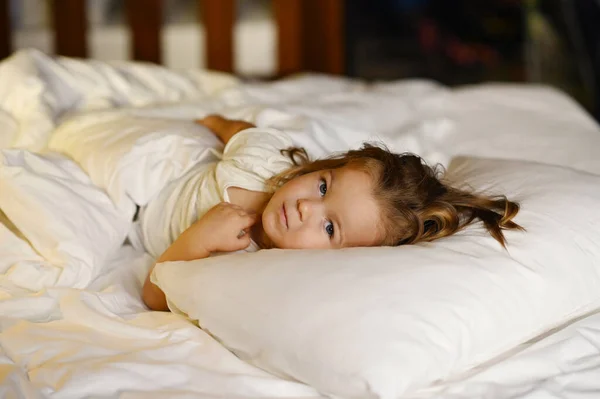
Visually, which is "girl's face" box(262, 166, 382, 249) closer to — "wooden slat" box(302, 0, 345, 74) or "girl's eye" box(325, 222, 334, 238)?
"girl's eye" box(325, 222, 334, 238)

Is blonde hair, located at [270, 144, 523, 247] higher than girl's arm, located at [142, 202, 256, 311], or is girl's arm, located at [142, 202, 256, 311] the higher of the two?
blonde hair, located at [270, 144, 523, 247]

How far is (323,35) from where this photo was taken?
2445mm

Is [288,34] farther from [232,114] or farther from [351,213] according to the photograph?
[351,213]

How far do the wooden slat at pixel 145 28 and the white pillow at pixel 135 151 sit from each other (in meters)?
0.84

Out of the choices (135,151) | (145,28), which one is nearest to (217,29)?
(145,28)

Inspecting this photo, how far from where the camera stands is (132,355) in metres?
0.97

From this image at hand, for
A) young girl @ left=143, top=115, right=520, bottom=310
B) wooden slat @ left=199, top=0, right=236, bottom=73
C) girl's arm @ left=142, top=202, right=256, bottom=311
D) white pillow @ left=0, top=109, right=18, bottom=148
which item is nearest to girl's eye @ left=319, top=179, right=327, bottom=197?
young girl @ left=143, top=115, right=520, bottom=310

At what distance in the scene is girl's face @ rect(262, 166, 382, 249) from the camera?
1.12 m

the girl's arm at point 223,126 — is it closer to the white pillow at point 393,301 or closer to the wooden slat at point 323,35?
the white pillow at point 393,301

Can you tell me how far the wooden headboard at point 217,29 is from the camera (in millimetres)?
2209

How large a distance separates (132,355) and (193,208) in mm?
351

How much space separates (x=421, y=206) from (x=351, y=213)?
4.2 inches

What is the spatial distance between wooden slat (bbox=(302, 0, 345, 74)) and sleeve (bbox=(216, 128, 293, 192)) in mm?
1154

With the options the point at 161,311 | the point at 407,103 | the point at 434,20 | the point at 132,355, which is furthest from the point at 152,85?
the point at 434,20
